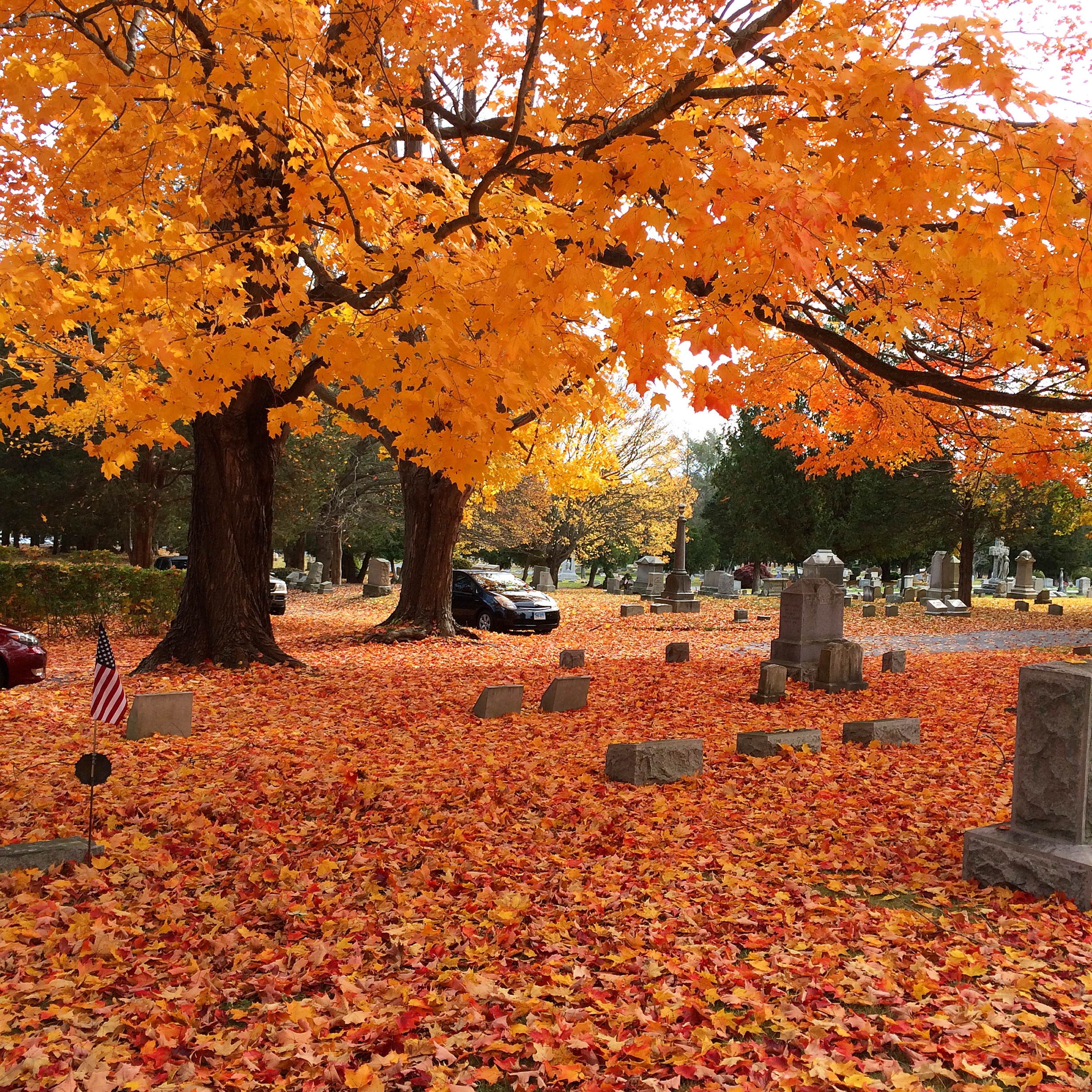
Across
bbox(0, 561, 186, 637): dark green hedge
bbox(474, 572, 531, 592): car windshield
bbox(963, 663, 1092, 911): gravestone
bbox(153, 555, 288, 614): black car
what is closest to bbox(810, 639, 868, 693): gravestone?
bbox(963, 663, 1092, 911): gravestone

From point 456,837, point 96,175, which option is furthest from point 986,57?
point 96,175

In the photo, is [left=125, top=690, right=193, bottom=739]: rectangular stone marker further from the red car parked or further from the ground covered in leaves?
the red car parked

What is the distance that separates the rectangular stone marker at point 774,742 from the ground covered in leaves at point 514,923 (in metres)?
0.15

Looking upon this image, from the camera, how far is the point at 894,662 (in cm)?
1355

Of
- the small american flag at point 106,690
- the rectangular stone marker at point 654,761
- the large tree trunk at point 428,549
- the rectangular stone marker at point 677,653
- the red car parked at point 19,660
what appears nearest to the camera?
the small american flag at point 106,690

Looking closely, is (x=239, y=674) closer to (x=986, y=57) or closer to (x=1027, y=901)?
(x=1027, y=901)

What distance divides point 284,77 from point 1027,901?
7.56m

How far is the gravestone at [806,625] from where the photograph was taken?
40.9 ft

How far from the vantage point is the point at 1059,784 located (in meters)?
4.55

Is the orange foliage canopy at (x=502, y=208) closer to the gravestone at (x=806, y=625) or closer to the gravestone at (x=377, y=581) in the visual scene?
the gravestone at (x=806, y=625)

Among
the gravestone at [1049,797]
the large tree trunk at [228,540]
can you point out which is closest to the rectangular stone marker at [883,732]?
the gravestone at [1049,797]

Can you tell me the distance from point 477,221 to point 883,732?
6150 mm

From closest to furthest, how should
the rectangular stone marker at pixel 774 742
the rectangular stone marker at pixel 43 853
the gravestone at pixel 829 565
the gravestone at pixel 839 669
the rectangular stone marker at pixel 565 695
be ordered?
the rectangular stone marker at pixel 43 853 < the rectangular stone marker at pixel 774 742 < the rectangular stone marker at pixel 565 695 < the gravestone at pixel 839 669 < the gravestone at pixel 829 565

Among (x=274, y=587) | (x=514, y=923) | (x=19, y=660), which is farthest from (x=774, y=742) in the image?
(x=274, y=587)
